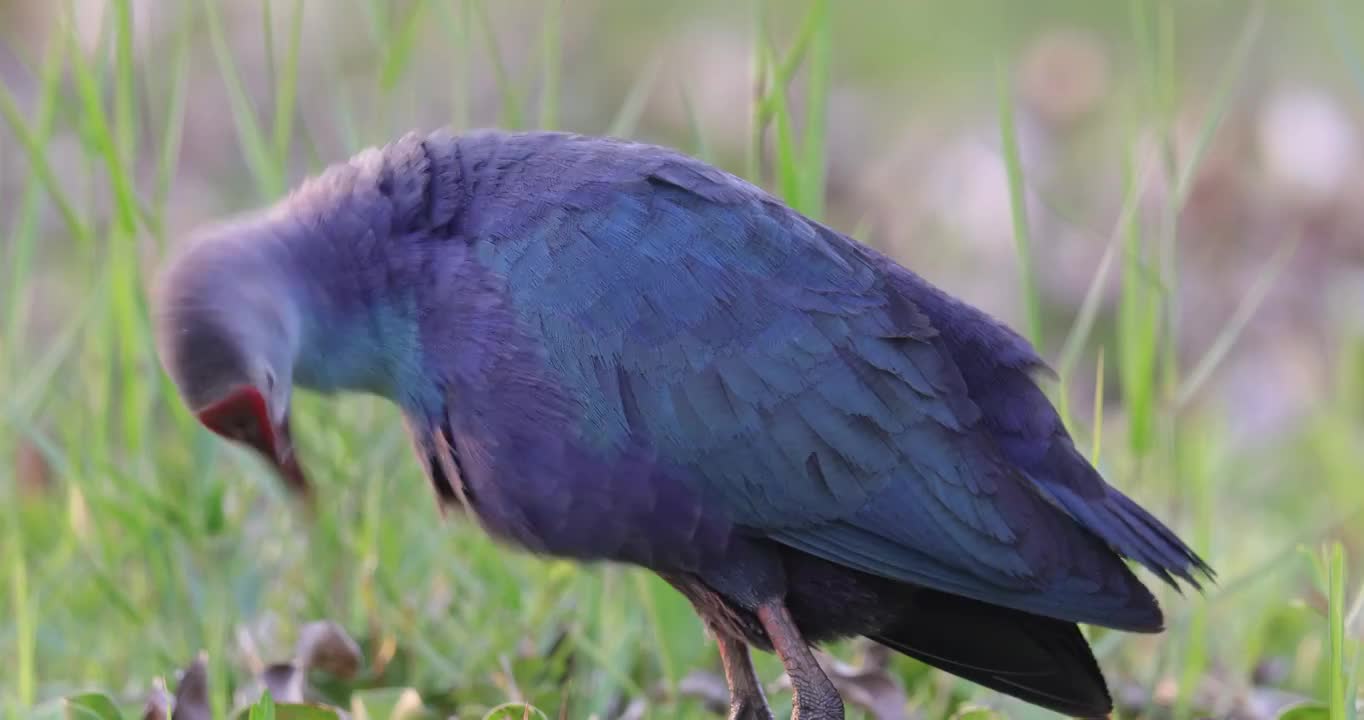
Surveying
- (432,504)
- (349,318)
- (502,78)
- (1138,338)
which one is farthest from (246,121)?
(1138,338)

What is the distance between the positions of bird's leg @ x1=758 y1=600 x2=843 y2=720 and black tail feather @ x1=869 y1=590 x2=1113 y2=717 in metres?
0.15

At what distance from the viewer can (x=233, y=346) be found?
219 cm

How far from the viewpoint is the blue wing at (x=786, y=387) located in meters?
2.32

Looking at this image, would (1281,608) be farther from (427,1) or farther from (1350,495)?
(427,1)

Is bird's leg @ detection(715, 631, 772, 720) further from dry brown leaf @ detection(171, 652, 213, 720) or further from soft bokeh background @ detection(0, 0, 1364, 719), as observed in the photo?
dry brown leaf @ detection(171, 652, 213, 720)

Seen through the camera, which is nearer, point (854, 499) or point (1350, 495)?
point (854, 499)

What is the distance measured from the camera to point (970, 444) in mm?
2443

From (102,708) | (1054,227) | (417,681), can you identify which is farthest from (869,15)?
(102,708)

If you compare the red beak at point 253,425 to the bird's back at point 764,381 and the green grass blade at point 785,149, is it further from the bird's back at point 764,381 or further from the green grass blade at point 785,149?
the green grass blade at point 785,149

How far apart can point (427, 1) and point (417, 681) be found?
116 centimetres

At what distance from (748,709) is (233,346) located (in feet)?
3.12

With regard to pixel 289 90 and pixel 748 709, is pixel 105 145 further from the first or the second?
pixel 748 709

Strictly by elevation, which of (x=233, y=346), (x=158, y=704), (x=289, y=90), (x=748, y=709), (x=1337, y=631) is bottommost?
(x=748, y=709)

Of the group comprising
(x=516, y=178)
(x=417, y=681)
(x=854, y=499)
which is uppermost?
(x=516, y=178)
